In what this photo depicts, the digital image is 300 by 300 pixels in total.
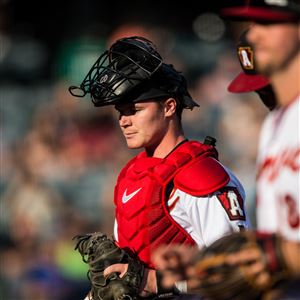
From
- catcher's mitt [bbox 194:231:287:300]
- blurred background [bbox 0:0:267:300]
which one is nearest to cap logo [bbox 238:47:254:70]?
catcher's mitt [bbox 194:231:287:300]

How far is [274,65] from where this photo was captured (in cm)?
275

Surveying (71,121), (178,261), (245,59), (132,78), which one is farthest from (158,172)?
(71,121)

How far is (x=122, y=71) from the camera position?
4.38 m

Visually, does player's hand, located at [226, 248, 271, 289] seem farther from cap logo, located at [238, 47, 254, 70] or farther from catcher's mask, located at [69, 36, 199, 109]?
catcher's mask, located at [69, 36, 199, 109]

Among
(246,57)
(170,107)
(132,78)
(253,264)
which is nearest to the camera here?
(253,264)

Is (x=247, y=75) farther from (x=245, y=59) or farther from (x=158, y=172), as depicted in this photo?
(x=158, y=172)

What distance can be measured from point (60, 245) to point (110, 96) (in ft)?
17.6

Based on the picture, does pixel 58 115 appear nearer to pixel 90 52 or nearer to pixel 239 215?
pixel 90 52

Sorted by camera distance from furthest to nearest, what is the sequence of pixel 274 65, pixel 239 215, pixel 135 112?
pixel 135 112 → pixel 239 215 → pixel 274 65

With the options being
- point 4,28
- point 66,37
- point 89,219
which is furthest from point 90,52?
point 89,219

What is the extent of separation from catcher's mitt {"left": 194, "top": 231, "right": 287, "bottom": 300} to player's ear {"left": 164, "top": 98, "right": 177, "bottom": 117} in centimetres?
174

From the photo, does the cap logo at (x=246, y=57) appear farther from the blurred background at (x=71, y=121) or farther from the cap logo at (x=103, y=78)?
the blurred background at (x=71, y=121)

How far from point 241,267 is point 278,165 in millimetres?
351

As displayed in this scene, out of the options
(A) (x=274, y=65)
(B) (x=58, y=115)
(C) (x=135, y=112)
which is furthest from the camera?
(B) (x=58, y=115)
